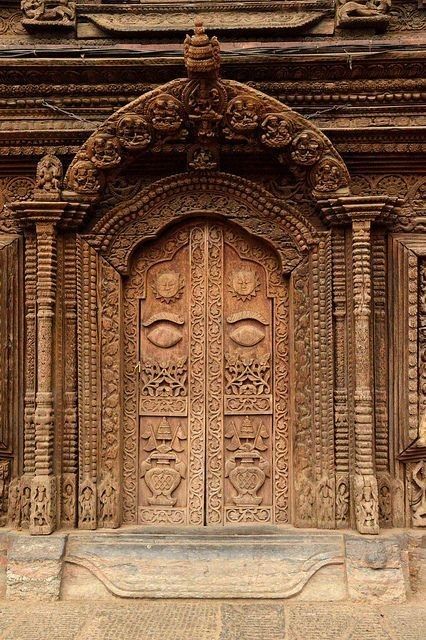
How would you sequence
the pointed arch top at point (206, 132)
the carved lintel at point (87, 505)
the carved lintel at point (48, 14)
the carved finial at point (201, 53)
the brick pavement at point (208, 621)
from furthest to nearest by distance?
the carved lintel at point (48, 14)
the carved lintel at point (87, 505)
the pointed arch top at point (206, 132)
the carved finial at point (201, 53)
the brick pavement at point (208, 621)

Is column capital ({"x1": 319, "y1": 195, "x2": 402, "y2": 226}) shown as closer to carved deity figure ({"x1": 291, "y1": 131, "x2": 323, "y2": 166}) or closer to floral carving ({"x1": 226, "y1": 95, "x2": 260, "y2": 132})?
carved deity figure ({"x1": 291, "y1": 131, "x2": 323, "y2": 166})

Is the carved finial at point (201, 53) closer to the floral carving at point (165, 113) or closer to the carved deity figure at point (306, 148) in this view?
the floral carving at point (165, 113)

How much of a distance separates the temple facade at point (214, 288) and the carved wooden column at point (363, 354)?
0.02 meters

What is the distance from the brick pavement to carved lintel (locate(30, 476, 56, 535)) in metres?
0.51

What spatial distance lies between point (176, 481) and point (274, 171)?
8.71 ft

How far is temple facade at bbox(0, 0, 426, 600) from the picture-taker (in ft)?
13.3

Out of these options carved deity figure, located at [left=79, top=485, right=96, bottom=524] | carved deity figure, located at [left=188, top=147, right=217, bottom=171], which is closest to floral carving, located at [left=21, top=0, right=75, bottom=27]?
carved deity figure, located at [left=188, top=147, right=217, bottom=171]

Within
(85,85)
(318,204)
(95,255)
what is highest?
(85,85)

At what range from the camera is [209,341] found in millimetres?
4430

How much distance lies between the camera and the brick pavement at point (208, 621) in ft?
11.4

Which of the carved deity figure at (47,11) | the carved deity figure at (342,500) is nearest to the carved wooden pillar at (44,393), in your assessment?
the carved deity figure at (47,11)

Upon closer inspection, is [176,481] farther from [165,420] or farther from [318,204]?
[318,204]

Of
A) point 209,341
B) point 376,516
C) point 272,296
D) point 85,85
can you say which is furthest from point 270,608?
point 85,85

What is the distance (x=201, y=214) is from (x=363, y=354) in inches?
67.1
